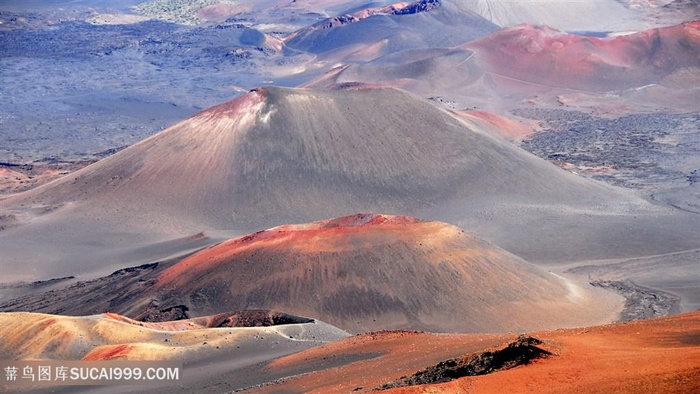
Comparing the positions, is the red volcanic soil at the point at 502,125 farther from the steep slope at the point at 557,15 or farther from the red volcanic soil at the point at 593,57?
the steep slope at the point at 557,15

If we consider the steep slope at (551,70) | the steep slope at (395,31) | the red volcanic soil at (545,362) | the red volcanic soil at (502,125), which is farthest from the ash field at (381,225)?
the steep slope at (395,31)

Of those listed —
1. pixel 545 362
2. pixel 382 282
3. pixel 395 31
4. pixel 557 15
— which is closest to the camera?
pixel 545 362

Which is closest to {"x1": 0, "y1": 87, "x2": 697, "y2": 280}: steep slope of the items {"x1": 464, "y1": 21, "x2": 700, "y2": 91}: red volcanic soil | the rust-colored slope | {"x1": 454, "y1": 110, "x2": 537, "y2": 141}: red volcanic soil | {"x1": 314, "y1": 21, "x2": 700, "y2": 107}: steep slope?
the rust-colored slope

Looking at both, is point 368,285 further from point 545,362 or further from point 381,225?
point 545,362

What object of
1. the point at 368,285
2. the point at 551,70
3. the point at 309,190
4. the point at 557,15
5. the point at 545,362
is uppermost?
the point at 545,362

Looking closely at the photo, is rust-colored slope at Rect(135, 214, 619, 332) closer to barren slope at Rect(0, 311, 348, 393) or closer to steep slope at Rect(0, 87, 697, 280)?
barren slope at Rect(0, 311, 348, 393)

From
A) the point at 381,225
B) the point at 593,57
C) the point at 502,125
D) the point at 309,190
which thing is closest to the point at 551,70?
the point at 593,57
